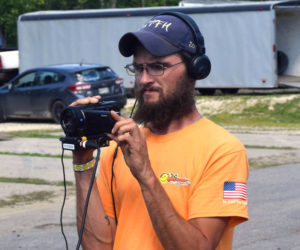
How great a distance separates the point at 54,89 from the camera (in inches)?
773

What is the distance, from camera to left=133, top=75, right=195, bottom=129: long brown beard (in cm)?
282

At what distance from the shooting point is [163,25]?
2.85 meters

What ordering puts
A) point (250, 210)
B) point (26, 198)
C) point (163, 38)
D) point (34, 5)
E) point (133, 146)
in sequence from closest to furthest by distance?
point (133, 146), point (163, 38), point (250, 210), point (26, 198), point (34, 5)

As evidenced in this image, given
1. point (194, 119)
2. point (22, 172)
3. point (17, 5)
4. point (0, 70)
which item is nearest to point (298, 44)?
point (0, 70)

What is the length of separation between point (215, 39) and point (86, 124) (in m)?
21.8

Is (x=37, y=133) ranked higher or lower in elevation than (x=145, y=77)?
lower

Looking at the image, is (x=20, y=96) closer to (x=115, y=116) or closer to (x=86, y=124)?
(x=86, y=124)

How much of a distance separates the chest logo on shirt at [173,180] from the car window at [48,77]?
17053 mm

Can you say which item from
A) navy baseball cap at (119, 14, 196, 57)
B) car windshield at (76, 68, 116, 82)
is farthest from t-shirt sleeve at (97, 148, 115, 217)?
car windshield at (76, 68, 116, 82)

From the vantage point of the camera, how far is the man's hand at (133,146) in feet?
8.25

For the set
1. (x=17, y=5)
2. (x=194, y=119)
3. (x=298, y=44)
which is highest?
(x=194, y=119)

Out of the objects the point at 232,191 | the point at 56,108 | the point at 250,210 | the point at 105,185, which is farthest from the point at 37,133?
the point at 232,191

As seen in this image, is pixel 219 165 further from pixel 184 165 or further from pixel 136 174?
pixel 136 174

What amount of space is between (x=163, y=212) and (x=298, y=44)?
23.2 m
